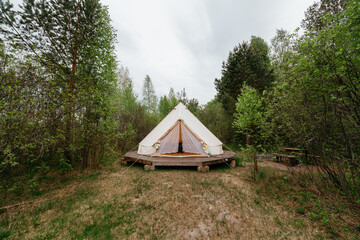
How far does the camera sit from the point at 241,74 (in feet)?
29.2

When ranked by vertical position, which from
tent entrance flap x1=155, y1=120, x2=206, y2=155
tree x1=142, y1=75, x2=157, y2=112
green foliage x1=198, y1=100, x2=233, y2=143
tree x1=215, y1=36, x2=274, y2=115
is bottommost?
tent entrance flap x1=155, y1=120, x2=206, y2=155

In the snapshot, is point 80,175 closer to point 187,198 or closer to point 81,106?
point 81,106

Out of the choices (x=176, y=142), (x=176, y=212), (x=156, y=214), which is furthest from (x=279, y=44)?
(x=156, y=214)

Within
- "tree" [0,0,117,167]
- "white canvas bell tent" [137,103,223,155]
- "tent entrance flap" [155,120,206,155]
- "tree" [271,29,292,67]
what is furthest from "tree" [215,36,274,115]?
"tree" [0,0,117,167]

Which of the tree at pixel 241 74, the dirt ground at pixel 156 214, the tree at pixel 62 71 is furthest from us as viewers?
the tree at pixel 241 74

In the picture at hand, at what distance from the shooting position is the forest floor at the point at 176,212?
79.4 inches

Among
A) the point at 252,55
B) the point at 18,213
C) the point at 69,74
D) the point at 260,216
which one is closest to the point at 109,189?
the point at 18,213

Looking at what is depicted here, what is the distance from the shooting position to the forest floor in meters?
2.02

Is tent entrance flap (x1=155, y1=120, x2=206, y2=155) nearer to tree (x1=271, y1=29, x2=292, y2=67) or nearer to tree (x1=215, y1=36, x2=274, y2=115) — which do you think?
tree (x1=215, y1=36, x2=274, y2=115)

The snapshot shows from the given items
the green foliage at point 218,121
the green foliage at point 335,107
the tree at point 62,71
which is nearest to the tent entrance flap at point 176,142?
the tree at point 62,71

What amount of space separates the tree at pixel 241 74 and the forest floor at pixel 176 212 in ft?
21.1

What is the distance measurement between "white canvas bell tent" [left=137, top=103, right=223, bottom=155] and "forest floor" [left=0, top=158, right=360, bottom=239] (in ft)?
5.59

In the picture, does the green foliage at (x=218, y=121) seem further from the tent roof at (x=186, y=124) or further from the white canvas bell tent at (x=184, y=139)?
the white canvas bell tent at (x=184, y=139)

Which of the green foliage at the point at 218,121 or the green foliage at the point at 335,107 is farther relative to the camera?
the green foliage at the point at 218,121
